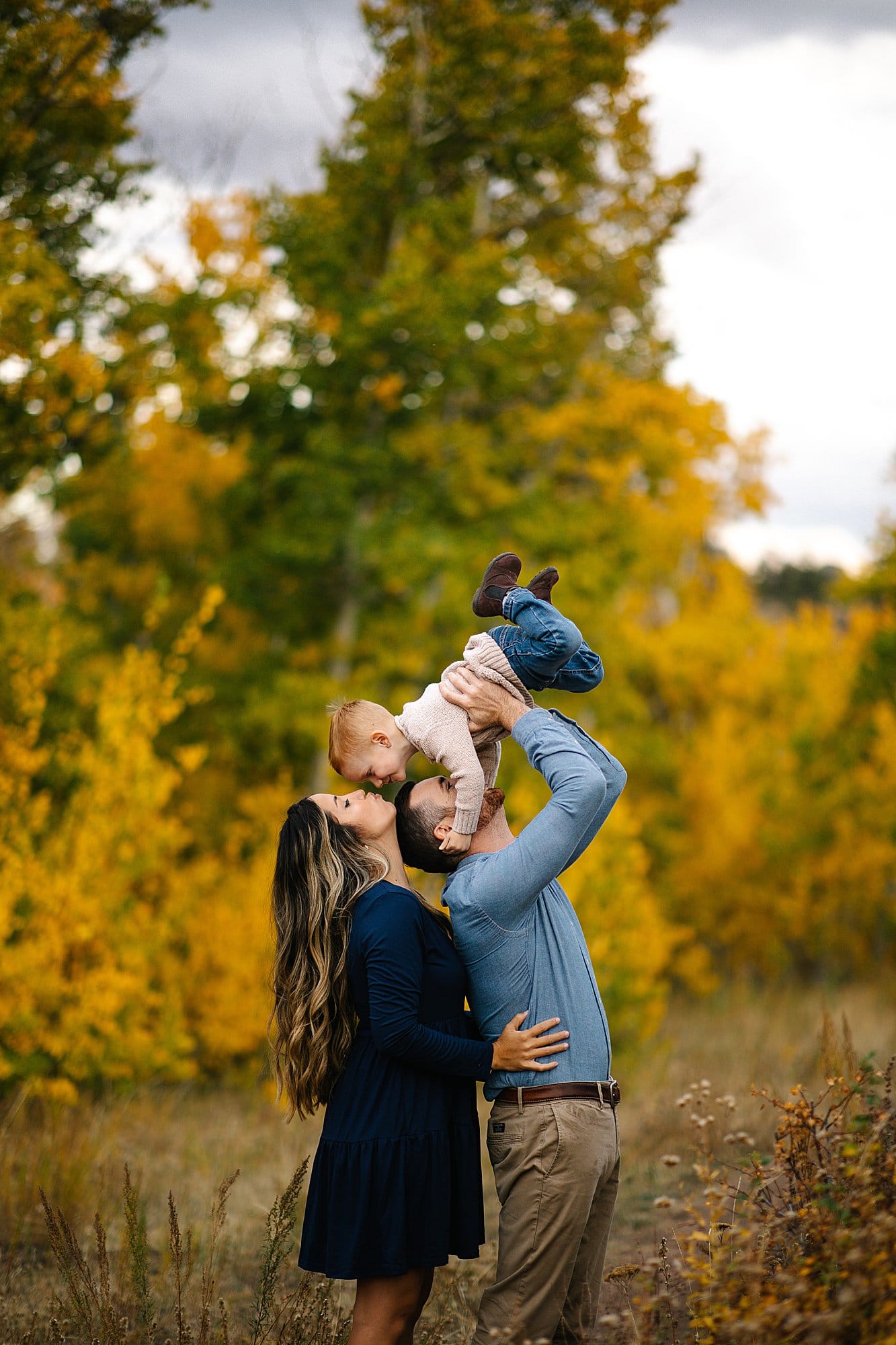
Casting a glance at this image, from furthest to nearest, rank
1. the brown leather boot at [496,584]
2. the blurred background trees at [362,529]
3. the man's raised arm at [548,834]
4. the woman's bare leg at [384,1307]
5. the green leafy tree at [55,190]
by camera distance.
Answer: the blurred background trees at [362,529] → the green leafy tree at [55,190] → the brown leather boot at [496,584] → the woman's bare leg at [384,1307] → the man's raised arm at [548,834]

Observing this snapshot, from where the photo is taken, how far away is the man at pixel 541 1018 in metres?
2.84

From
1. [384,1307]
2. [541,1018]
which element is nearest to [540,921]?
[541,1018]

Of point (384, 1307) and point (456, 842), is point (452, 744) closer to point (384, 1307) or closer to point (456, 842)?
point (456, 842)

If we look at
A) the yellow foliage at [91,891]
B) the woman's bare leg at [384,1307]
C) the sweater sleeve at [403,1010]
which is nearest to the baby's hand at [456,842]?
the sweater sleeve at [403,1010]

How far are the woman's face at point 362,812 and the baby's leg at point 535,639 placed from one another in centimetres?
55

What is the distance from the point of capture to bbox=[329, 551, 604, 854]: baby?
10.1ft

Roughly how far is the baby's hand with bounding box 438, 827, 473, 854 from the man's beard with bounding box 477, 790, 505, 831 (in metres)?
0.12

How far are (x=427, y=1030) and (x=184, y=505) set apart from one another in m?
14.9

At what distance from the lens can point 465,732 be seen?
3145mm

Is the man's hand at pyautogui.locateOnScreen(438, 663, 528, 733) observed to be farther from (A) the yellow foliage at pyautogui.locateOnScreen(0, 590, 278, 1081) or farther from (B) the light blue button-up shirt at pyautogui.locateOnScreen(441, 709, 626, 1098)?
(A) the yellow foliage at pyautogui.locateOnScreen(0, 590, 278, 1081)

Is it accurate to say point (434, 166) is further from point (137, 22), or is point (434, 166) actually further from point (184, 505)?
point (137, 22)

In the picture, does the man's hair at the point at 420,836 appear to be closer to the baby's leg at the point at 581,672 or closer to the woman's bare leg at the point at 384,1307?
the baby's leg at the point at 581,672

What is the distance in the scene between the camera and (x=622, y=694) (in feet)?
56.2

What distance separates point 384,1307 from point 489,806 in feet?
4.46
